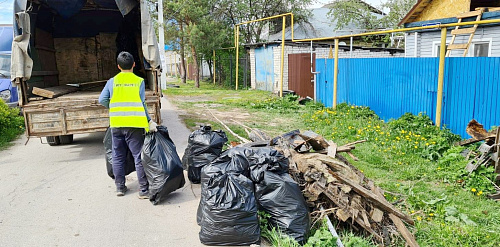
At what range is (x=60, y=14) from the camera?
9000mm

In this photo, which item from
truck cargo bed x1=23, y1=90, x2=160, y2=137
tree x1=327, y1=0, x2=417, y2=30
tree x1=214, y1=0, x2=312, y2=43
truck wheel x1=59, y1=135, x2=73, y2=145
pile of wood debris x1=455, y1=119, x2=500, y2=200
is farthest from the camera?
tree x1=327, y1=0, x2=417, y2=30

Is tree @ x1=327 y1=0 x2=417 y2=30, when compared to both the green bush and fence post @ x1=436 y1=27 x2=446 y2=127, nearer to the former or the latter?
fence post @ x1=436 y1=27 x2=446 y2=127

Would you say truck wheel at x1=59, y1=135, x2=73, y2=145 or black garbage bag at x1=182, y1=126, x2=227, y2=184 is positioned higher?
black garbage bag at x1=182, y1=126, x2=227, y2=184

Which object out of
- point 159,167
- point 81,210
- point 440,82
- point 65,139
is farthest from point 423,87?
point 65,139

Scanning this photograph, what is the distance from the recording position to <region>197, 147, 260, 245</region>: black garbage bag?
12.1 ft

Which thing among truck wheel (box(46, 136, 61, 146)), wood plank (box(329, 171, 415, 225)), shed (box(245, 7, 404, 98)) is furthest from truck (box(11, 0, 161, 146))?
shed (box(245, 7, 404, 98))

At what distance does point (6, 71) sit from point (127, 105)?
29.0 ft

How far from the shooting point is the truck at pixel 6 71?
10.9 meters

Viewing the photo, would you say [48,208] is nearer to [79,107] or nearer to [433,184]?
[79,107]

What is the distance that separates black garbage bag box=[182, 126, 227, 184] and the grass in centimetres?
223

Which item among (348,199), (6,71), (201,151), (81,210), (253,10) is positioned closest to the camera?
(348,199)

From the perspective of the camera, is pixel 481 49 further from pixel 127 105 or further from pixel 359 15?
pixel 359 15

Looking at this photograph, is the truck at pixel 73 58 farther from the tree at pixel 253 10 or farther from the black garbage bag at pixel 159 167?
the tree at pixel 253 10

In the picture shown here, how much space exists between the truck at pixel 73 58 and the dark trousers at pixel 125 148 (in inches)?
76.8
